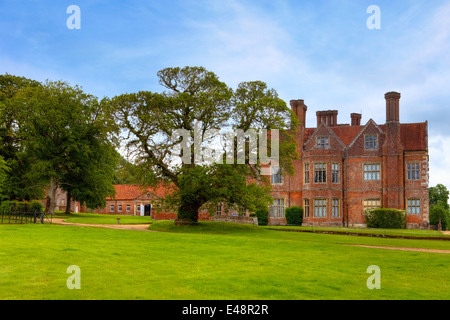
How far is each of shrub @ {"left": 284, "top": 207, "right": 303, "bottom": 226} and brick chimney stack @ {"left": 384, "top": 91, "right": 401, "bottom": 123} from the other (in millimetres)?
14257

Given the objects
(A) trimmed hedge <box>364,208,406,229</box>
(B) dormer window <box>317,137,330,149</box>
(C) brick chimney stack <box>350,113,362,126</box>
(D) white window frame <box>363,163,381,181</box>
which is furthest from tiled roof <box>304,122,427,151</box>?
(A) trimmed hedge <box>364,208,406,229</box>

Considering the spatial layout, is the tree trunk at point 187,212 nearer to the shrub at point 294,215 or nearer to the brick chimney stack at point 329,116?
the shrub at point 294,215

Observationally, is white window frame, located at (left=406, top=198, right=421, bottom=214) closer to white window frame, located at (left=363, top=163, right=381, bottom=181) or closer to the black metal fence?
white window frame, located at (left=363, top=163, right=381, bottom=181)

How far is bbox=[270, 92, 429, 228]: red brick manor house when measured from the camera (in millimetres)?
47188

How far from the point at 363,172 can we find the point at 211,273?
4031 cm

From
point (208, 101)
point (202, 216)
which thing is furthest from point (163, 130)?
point (202, 216)

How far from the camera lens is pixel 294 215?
50.7 m

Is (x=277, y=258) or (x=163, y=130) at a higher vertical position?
(x=163, y=130)

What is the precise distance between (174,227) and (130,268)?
2186 cm

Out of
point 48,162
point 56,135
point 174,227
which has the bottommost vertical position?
point 174,227

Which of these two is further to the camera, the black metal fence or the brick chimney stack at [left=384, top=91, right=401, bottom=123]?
the brick chimney stack at [left=384, top=91, right=401, bottom=123]

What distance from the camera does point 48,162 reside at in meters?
52.1

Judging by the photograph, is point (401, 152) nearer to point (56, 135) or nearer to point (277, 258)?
point (277, 258)
